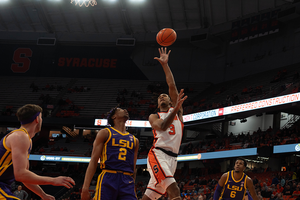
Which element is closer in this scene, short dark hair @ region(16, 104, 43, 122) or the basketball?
short dark hair @ region(16, 104, 43, 122)

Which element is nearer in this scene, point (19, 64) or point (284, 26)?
point (284, 26)

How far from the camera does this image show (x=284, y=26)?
93.2ft

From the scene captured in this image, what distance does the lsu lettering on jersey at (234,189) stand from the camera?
280 inches

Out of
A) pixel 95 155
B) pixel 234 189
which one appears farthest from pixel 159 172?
pixel 234 189

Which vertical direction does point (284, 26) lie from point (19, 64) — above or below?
above

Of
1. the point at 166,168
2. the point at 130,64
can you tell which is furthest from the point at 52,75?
the point at 166,168

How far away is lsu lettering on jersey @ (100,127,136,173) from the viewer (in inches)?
168

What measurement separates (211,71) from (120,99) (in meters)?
10.1

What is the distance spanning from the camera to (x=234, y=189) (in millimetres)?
7141

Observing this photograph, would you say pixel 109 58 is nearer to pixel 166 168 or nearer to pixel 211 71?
pixel 211 71

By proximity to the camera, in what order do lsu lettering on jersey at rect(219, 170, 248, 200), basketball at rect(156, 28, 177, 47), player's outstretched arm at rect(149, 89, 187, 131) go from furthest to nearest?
basketball at rect(156, 28, 177, 47) < lsu lettering on jersey at rect(219, 170, 248, 200) < player's outstretched arm at rect(149, 89, 187, 131)

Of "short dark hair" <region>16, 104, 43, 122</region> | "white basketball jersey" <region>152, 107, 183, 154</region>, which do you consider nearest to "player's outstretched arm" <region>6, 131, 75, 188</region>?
"short dark hair" <region>16, 104, 43, 122</region>

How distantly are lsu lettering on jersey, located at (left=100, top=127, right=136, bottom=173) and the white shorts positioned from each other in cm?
77

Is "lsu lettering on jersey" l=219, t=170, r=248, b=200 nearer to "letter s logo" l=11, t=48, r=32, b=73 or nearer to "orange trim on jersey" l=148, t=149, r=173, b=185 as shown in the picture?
"orange trim on jersey" l=148, t=149, r=173, b=185
